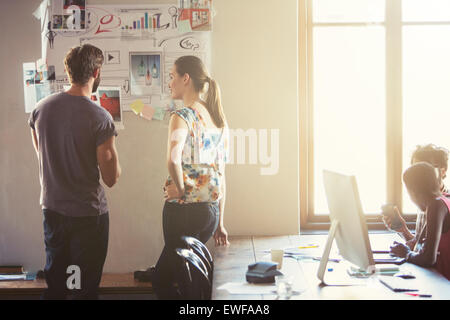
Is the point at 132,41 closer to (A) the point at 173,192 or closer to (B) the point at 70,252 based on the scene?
(A) the point at 173,192

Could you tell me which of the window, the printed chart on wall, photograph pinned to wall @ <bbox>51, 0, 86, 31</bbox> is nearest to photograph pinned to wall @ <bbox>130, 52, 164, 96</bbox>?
the printed chart on wall

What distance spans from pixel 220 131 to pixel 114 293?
4.53 feet

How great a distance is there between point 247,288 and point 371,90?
2083 millimetres

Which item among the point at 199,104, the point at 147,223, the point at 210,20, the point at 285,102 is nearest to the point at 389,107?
the point at 285,102

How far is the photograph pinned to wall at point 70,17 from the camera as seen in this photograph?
3.45 m

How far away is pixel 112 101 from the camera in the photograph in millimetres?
3471

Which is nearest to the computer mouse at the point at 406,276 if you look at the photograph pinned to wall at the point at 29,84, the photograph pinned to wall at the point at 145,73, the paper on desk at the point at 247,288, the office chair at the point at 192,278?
the paper on desk at the point at 247,288

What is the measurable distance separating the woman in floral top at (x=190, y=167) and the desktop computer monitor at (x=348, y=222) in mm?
677

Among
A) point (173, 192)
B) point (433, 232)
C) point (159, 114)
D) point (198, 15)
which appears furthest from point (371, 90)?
point (173, 192)

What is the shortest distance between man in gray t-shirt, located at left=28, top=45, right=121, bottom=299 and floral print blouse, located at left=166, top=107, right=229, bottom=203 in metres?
0.38

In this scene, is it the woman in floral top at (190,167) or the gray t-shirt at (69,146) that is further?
the woman in floral top at (190,167)

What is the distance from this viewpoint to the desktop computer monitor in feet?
5.80

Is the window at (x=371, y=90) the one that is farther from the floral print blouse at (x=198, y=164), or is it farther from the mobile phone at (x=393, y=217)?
the floral print blouse at (x=198, y=164)

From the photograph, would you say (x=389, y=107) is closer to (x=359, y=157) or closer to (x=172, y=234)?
(x=359, y=157)
